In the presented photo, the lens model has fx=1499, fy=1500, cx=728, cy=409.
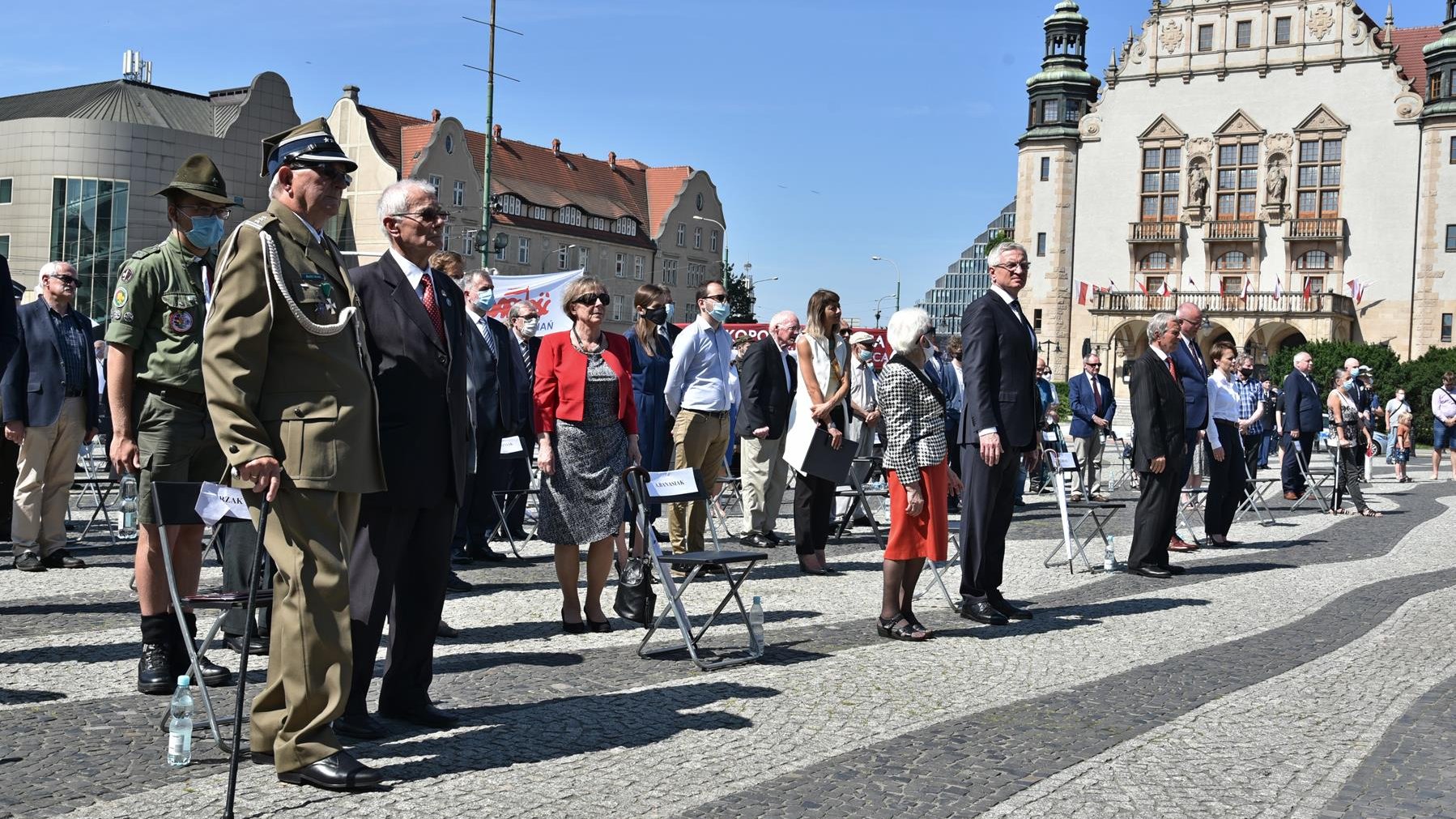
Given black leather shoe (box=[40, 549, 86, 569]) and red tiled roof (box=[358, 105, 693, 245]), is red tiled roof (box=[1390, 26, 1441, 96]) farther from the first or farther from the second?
black leather shoe (box=[40, 549, 86, 569])

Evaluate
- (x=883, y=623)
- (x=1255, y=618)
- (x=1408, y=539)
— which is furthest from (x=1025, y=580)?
(x=1408, y=539)

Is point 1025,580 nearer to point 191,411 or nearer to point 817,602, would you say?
point 817,602

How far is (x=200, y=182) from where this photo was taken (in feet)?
22.1

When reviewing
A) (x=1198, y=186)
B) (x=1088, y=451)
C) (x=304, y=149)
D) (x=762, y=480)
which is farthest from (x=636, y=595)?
(x=1198, y=186)

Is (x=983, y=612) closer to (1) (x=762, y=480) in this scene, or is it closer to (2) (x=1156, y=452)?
(2) (x=1156, y=452)

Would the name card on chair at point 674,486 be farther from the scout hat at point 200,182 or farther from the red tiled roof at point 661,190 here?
the red tiled roof at point 661,190

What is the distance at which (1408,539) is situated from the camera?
50.3 feet

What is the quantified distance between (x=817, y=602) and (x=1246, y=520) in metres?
9.71

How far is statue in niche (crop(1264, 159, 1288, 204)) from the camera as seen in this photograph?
71.0 meters

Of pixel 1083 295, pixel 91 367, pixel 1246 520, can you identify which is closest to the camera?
pixel 91 367

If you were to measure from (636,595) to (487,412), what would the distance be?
104 inches

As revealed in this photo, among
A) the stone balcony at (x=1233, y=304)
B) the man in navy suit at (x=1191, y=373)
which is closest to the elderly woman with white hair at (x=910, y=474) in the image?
the man in navy suit at (x=1191, y=373)

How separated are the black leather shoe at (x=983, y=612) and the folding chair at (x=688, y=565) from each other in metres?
1.46

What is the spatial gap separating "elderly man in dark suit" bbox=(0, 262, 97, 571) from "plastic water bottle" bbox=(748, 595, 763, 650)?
215 inches
